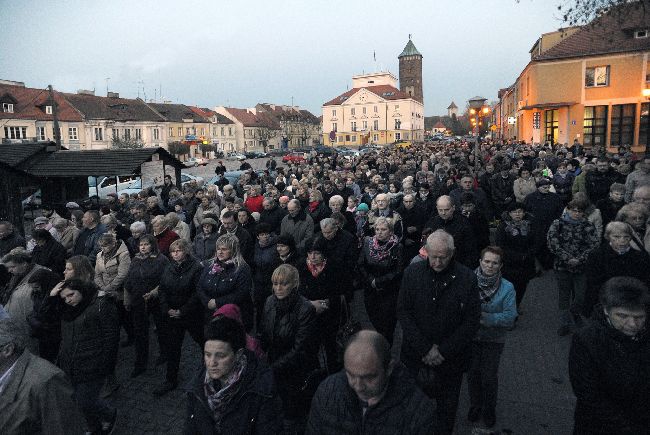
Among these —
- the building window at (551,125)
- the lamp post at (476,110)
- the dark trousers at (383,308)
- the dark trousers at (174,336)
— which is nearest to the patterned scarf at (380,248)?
the dark trousers at (383,308)

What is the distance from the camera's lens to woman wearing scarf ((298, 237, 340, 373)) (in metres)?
4.91

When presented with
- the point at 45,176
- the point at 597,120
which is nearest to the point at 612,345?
the point at 45,176

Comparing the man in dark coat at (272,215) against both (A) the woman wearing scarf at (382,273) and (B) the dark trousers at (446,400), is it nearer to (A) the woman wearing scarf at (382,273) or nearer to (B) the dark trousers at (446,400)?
(A) the woman wearing scarf at (382,273)

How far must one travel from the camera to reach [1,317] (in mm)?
3145

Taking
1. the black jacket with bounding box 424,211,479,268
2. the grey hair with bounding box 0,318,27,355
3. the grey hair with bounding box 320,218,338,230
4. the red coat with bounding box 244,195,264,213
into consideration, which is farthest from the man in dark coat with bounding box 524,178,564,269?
the grey hair with bounding box 0,318,27,355

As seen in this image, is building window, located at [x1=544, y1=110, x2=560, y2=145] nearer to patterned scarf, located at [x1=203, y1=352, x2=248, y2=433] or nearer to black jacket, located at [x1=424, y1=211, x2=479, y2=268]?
black jacket, located at [x1=424, y1=211, x2=479, y2=268]

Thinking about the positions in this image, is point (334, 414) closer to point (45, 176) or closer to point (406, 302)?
point (406, 302)

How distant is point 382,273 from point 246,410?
2779 millimetres

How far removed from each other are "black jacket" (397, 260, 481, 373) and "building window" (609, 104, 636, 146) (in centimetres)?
3403

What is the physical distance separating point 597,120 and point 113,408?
36.6 m

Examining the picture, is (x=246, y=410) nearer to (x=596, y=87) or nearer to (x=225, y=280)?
(x=225, y=280)

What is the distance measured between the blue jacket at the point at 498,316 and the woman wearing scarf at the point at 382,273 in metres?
1.23

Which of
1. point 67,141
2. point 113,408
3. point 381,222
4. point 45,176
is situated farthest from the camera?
point 67,141

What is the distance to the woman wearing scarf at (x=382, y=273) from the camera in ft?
17.2
